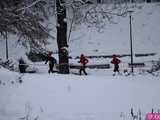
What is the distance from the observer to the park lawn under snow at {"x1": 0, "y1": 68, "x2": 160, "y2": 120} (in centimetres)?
798

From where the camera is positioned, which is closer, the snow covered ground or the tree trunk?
the snow covered ground

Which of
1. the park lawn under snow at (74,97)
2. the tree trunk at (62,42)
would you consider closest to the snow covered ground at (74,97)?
the park lawn under snow at (74,97)

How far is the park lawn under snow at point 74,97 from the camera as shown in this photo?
26.2 feet

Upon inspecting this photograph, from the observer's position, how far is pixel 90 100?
827cm

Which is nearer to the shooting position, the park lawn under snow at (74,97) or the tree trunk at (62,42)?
the park lawn under snow at (74,97)

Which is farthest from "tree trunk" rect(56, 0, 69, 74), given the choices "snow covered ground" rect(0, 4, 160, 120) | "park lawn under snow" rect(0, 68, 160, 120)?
"park lawn under snow" rect(0, 68, 160, 120)

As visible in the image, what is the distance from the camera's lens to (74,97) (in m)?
8.34

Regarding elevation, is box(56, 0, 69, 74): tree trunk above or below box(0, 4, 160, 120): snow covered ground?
above

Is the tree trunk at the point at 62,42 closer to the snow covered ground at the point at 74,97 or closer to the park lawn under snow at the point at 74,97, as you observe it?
the snow covered ground at the point at 74,97

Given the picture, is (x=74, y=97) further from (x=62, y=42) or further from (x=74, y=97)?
(x=62, y=42)

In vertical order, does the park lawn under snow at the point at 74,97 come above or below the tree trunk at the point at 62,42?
below

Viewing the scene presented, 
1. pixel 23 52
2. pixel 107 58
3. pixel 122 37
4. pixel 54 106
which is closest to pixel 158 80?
pixel 54 106

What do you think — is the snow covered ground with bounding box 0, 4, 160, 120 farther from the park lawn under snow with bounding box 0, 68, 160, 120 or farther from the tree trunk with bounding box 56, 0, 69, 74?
the tree trunk with bounding box 56, 0, 69, 74

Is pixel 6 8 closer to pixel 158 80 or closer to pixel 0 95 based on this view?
pixel 0 95
